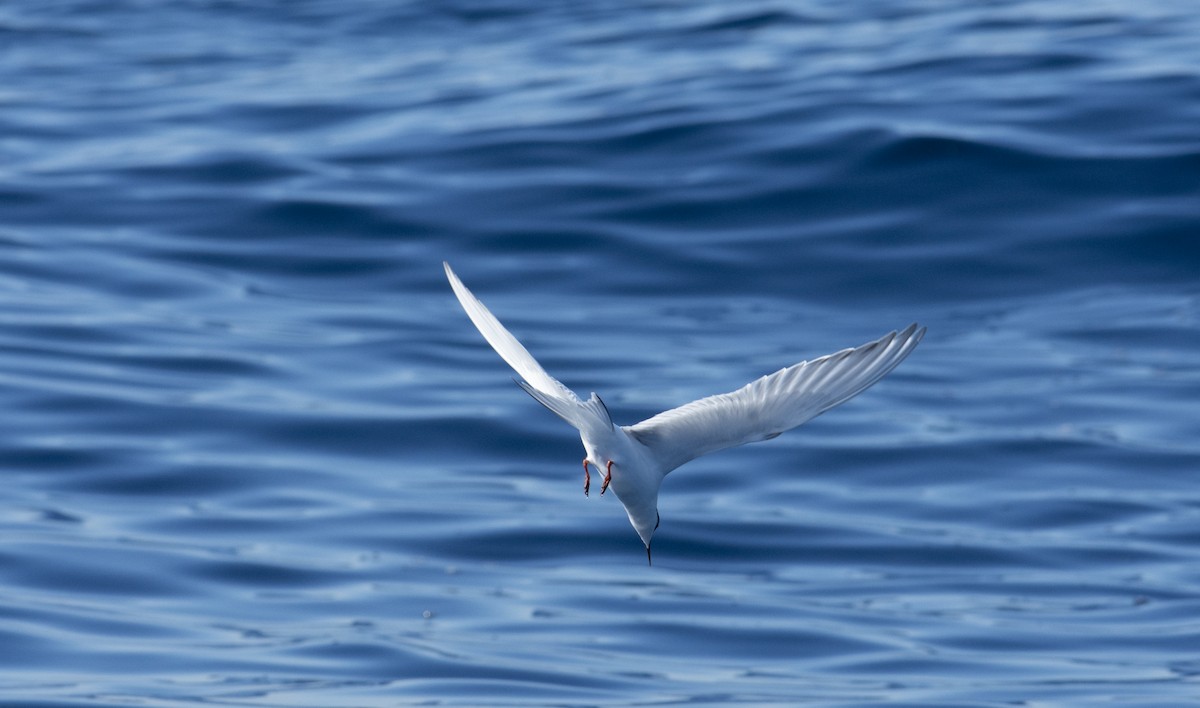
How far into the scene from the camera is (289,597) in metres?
9.48

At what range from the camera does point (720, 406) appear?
457 centimetres

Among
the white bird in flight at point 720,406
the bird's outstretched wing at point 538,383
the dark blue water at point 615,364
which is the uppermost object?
the bird's outstretched wing at point 538,383

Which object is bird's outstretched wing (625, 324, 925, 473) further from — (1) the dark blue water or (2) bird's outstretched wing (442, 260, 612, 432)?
(1) the dark blue water

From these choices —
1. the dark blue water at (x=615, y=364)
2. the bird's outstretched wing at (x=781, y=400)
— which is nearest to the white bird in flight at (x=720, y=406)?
the bird's outstretched wing at (x=781, y=400)

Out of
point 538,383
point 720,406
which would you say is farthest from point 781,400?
point 538,383

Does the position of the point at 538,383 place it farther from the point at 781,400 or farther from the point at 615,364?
the point at 615,364

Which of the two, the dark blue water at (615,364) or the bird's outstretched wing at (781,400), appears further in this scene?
the dark blue water at (615,364)

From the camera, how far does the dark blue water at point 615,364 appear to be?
8.92 m

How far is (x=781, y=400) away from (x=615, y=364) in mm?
8301

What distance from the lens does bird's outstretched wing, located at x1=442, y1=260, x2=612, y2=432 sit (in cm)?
367

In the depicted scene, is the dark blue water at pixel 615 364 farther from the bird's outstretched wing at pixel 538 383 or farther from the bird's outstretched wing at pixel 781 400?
the bird's outstretched wing at pixel 538 383

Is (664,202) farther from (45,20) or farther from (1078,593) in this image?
(45,20)

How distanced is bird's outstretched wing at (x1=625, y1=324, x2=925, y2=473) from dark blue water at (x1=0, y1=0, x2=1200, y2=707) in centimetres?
358

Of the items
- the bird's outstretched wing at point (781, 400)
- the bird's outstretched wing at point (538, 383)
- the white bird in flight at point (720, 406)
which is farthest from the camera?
the bird's outstretched wing at point (781, 400)
